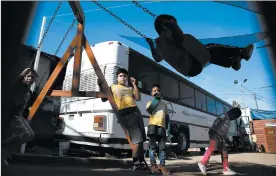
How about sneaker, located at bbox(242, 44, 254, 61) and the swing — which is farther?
sneaker, located at bbox(242, 44, 254, 61)

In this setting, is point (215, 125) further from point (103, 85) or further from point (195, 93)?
point (195, 93)

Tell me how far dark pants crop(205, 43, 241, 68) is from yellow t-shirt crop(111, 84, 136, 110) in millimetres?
1308

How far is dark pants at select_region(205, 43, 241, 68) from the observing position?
327 centimetres

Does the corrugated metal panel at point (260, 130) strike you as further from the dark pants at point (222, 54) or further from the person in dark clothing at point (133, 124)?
the person in dark clothing at point (133, 124)

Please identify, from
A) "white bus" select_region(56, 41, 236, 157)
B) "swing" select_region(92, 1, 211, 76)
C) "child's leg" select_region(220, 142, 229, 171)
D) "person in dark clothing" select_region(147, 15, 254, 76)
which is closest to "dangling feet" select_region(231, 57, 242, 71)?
"person in dark clothing" select_region(147, 15, 254, 76)

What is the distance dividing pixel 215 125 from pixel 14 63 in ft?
12.9

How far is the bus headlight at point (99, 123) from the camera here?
542 cm

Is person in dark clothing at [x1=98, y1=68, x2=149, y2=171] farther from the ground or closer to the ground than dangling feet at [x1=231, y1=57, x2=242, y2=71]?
closer to the ground

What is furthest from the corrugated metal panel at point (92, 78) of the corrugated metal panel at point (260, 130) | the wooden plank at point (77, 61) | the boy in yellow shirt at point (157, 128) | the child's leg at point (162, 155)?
the corrugated metal panel at point (260, 130)

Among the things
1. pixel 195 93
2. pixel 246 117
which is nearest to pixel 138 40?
pixel 195 93

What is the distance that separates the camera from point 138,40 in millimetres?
5258

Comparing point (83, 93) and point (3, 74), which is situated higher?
point (83, 93)

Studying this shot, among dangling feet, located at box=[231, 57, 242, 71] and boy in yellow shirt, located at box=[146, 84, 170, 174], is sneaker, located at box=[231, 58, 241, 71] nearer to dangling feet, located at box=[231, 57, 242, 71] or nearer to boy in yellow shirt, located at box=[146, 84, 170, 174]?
dangling feet, located at box=[231, 57, 242, 71]

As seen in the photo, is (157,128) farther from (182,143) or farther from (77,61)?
(182,143)
